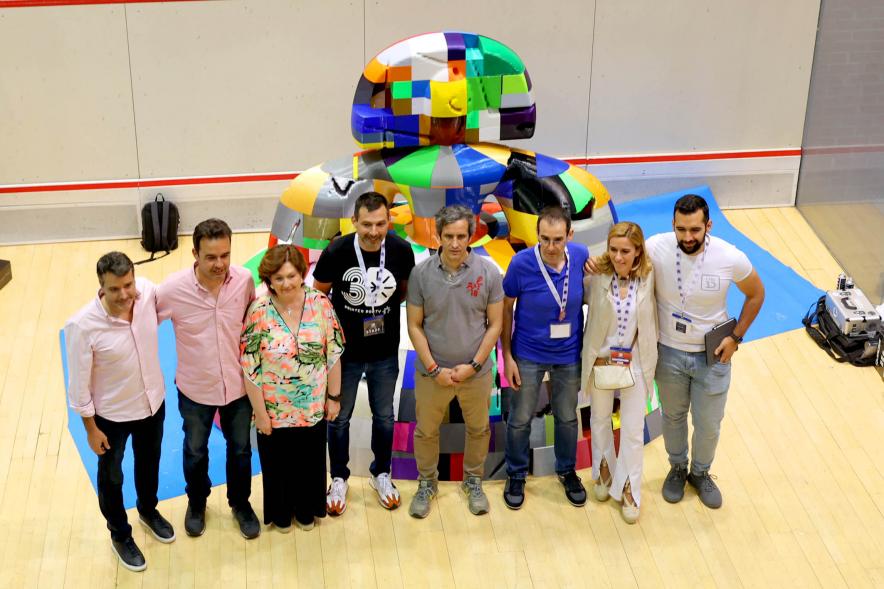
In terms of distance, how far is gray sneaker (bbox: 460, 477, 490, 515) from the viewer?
488 centimetres

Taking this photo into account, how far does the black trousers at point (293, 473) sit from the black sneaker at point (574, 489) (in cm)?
108

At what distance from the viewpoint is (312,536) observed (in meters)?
4.77

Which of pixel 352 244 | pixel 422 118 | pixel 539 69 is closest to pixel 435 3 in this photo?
pixel 539 69

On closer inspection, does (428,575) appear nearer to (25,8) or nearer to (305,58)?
(305,58)

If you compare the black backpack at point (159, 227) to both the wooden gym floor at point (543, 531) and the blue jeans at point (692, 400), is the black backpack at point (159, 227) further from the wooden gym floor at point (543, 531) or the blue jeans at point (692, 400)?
the blue jeans at point (692, 400)

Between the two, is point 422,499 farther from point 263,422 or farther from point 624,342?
point 624,342

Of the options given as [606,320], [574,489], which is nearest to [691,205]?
[606,320]

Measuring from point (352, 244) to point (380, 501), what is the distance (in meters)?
1.21

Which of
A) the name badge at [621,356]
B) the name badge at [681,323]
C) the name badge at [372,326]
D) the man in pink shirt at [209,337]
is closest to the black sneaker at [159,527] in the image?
the man in pink shirt at [209,337]

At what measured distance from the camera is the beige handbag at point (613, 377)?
4598 mm

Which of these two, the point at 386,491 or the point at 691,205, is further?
the point at 386,491

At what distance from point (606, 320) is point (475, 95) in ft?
4.71

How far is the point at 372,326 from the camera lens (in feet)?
14.9

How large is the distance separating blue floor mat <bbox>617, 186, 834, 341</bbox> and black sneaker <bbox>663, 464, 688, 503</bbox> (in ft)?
5.23
